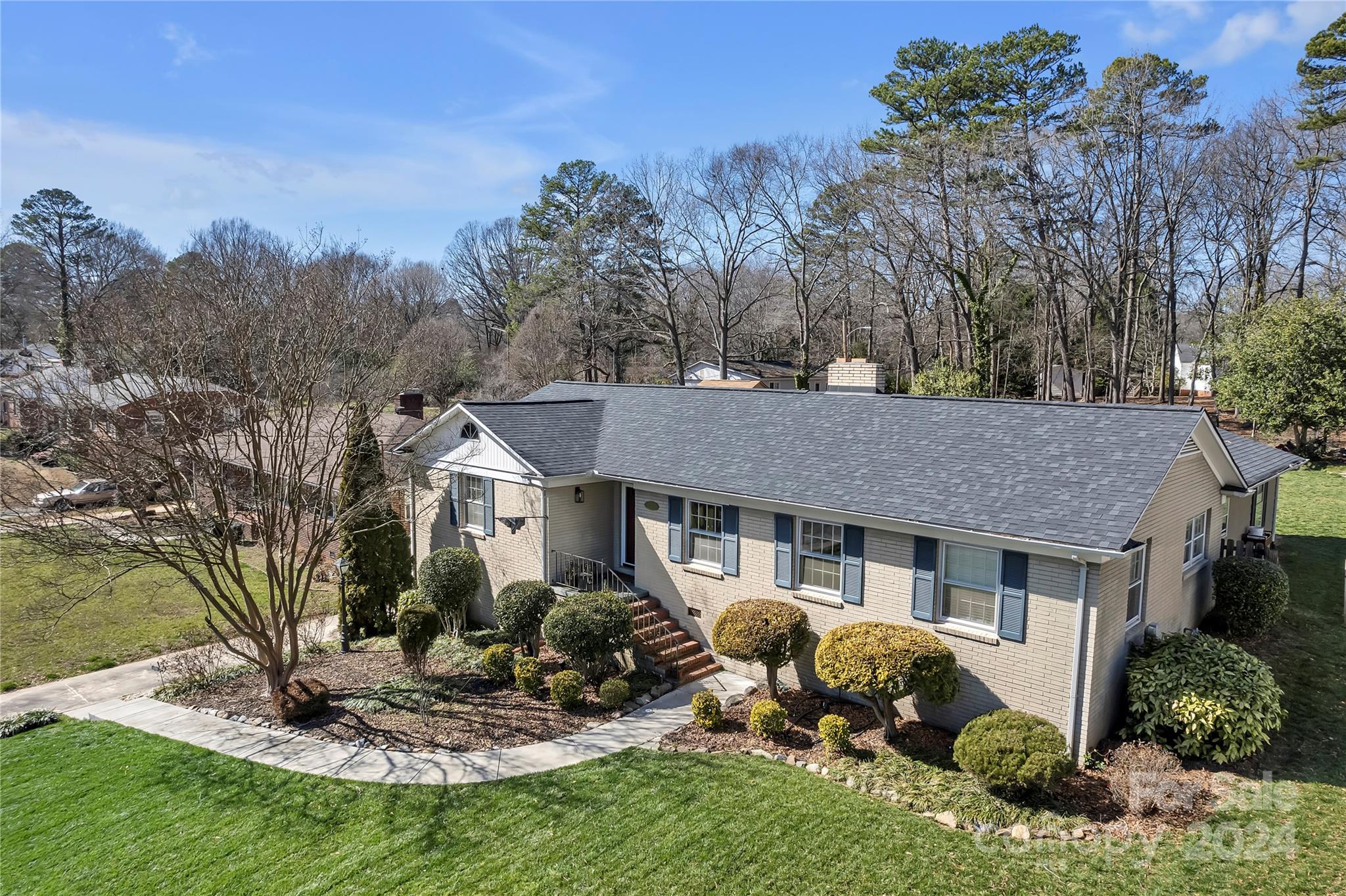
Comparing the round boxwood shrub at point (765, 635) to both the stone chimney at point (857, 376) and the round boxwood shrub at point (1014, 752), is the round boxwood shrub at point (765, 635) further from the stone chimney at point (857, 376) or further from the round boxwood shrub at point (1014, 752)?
the stone chimney at point (857, 376)

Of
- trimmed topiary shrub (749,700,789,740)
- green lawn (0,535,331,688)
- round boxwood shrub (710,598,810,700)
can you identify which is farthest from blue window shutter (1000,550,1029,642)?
green lawn (0,535,331,688)

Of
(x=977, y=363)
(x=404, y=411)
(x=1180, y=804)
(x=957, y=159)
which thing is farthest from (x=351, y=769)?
(x=957, y=159)

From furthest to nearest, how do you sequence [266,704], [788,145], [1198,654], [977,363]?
[788,145]
[977,363]
[266,704]
[1198,654]

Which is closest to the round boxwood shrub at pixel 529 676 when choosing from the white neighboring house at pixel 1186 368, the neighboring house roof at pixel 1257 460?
the neighboring house roof at pixel 1257 460

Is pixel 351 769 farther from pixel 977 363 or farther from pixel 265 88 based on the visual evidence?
pixel 977 363

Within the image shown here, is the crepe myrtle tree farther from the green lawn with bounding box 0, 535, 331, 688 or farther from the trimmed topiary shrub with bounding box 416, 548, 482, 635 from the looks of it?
the green lawn with bounding box 0, 535, 331, 688

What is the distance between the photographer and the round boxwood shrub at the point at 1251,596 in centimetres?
1367

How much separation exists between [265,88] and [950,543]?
18.5m

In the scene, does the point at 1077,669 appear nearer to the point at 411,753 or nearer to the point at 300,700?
the point at 411,753

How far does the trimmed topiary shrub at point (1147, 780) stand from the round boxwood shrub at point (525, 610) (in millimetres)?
9854

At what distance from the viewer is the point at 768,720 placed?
36.4ft

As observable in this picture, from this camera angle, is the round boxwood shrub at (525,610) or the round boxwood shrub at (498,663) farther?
the round boxwood shrub at (525,610)

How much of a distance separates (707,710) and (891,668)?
3.07m

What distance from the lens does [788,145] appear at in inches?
1598
